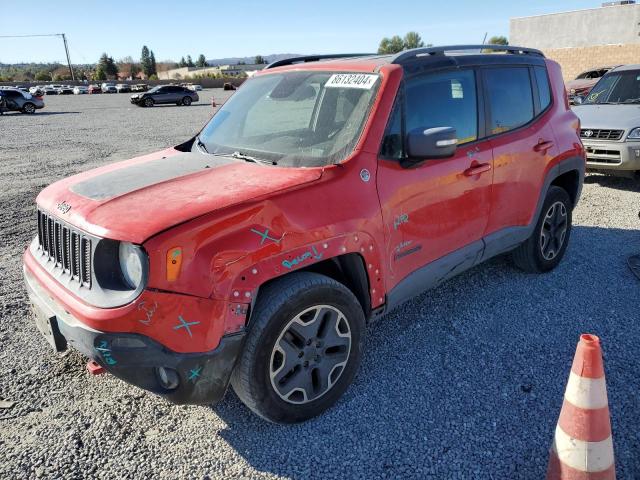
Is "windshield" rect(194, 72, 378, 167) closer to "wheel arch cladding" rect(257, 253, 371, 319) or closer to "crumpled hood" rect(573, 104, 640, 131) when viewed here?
"wheel arch cladding" rect(257, 253, 371, 319)

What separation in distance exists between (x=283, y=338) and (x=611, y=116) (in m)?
7.37

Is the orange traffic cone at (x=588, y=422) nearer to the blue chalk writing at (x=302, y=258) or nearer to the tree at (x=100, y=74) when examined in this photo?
the blue chalk writing at (x=302, y=258)

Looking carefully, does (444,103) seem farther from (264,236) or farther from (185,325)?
(185,325)

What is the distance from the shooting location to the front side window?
3.19m

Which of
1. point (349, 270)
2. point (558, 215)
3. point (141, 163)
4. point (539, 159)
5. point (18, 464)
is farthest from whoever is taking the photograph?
point (558, 215)

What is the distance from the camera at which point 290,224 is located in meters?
2.53

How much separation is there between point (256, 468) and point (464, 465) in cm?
103

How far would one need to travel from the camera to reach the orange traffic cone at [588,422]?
211 centimetres

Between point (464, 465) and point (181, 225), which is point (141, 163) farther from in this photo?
point (464, 465)

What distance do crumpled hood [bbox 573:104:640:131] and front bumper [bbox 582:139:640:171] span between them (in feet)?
0.87

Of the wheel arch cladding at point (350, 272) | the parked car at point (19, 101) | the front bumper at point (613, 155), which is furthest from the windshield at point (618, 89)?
the parked car at point (19, 101)

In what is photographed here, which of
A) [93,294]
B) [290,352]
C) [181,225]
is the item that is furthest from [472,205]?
[93,294]

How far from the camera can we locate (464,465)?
2.50 m

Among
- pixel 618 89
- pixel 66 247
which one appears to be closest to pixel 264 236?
pixel 66 247
